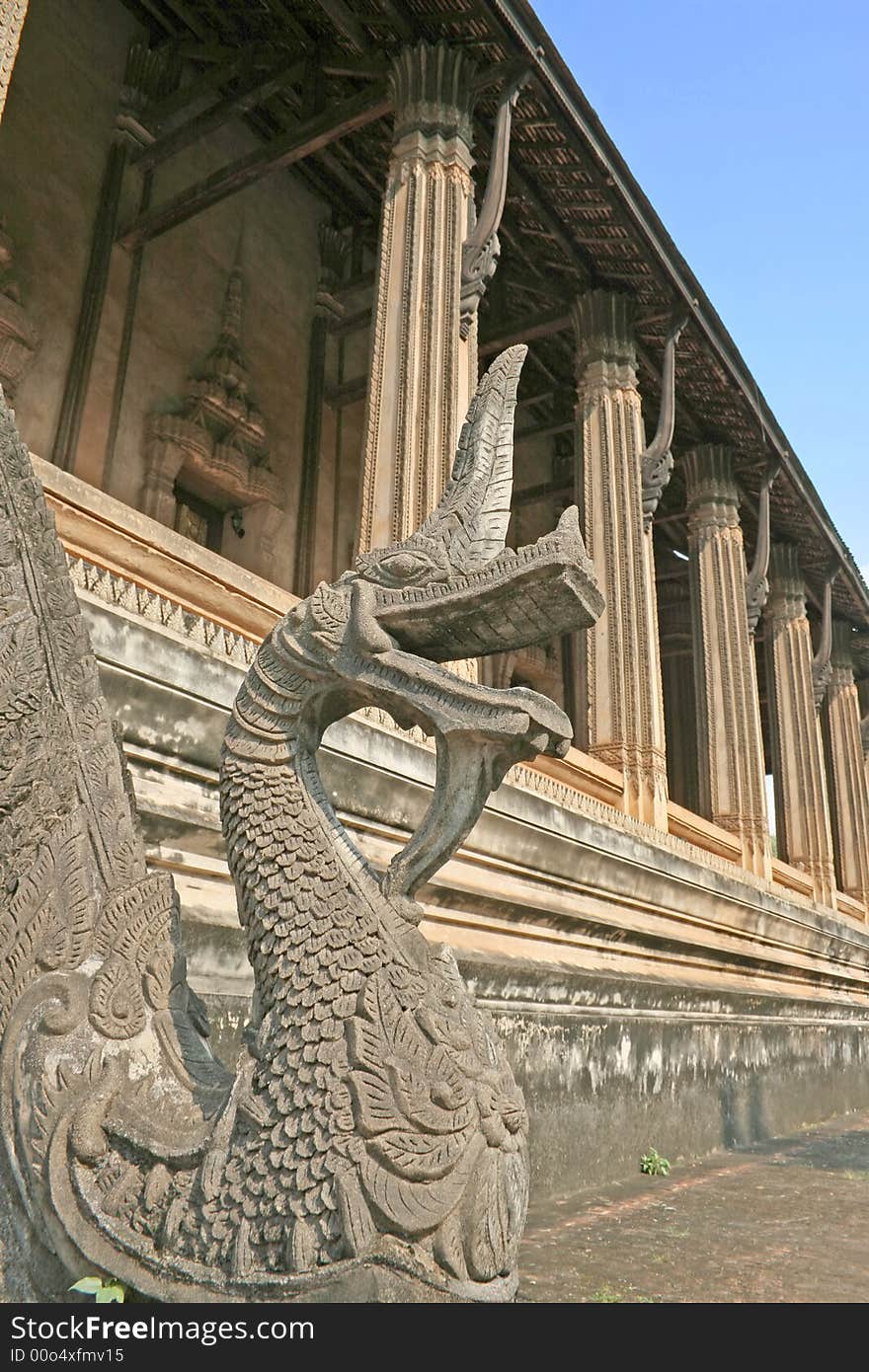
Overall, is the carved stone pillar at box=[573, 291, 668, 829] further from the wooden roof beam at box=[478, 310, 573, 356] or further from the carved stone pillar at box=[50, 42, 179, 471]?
the carved stone pillar at box=[50, 42, 179, 471]

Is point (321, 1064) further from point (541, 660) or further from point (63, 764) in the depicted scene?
point (541, 660)

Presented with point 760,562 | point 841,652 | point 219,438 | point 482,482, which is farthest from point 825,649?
point 482,482

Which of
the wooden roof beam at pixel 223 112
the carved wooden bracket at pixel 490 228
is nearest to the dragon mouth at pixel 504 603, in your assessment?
the carved wooden bracket at pixel 490 228

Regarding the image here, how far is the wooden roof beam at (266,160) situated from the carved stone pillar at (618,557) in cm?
244

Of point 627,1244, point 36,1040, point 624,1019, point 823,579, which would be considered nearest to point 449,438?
point 624,1019

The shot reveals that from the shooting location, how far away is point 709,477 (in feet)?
32.1

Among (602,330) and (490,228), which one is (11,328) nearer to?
(490,228)

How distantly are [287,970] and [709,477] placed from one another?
9.17 meters

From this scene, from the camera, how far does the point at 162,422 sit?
7.92m

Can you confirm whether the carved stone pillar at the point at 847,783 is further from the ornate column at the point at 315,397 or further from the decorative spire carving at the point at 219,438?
the decorative spire carving at the point at 219,438

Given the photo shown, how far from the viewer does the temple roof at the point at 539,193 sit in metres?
5.91

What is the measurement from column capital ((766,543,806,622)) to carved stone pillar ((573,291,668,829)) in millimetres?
4529

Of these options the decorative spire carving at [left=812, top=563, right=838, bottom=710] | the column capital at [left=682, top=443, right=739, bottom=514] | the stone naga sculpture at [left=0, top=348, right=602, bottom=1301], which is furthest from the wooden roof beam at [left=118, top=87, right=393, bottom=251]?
the decorative spire carving at [left=812, top=563, right=838, bottom=710]

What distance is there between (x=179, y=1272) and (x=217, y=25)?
8.65m
